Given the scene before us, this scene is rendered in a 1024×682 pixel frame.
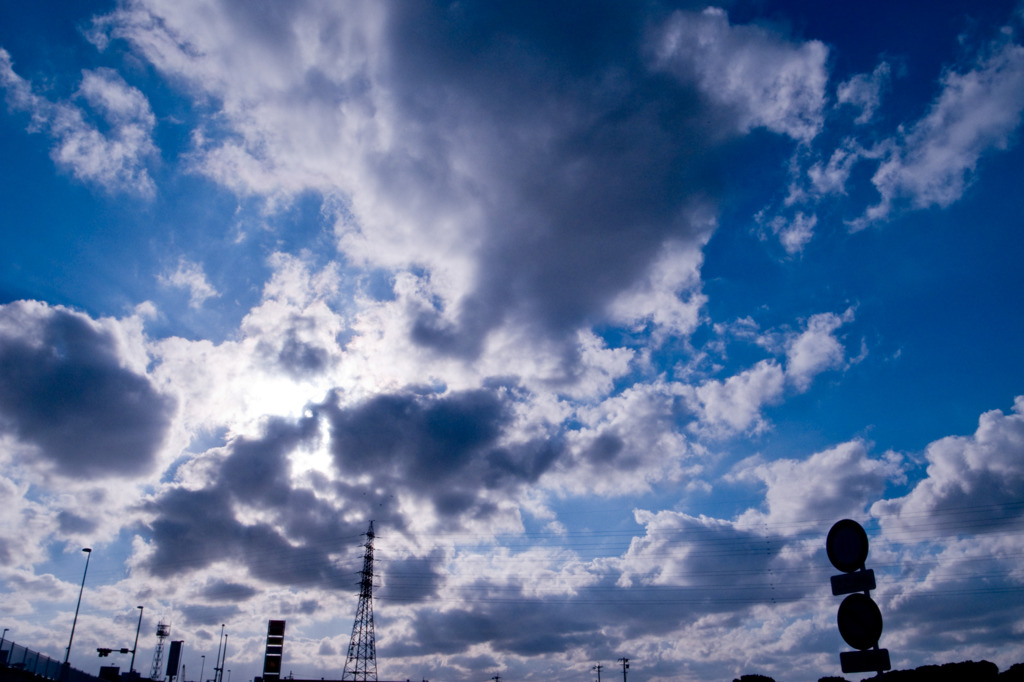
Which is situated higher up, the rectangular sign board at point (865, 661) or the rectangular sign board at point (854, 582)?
the rectangular sign board at point (854, 582)

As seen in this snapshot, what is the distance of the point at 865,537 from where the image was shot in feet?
23.7

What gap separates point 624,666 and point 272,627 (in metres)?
78.7

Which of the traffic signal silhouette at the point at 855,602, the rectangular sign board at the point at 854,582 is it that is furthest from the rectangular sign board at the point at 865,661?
the rectangular sign board at the point at 854,582

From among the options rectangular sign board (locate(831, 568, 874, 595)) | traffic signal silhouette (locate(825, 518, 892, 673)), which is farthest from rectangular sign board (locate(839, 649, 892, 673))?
rectangular sign board (locate(831, 568, 874, 595))

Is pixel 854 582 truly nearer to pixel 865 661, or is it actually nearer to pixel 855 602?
pixel 855 602

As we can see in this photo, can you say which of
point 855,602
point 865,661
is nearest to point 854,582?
point 855,602

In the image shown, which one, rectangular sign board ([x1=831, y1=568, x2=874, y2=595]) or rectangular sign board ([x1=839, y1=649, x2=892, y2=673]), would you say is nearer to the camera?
rectangular sign board ([x1=839, y1=649, x2=892, y2=673])

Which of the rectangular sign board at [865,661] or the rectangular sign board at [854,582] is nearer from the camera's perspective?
the rectangular sign board at [865,661]

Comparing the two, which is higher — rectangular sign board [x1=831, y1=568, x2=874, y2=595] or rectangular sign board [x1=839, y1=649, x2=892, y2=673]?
rectangular sign board [x1=831, y1=568, x2=874, y2=595]

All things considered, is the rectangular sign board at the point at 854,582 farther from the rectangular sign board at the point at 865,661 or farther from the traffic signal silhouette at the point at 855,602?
the rectangular sign board at the point at 865,661

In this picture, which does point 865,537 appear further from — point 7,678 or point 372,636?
point 372,636

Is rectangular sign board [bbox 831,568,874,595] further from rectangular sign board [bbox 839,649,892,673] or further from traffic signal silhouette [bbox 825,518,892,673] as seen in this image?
rectangular sign board [bbox 839,649,892,673]

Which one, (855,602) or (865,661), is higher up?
(855,602)

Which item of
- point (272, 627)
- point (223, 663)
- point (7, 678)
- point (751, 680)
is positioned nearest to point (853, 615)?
point (7, 678)
